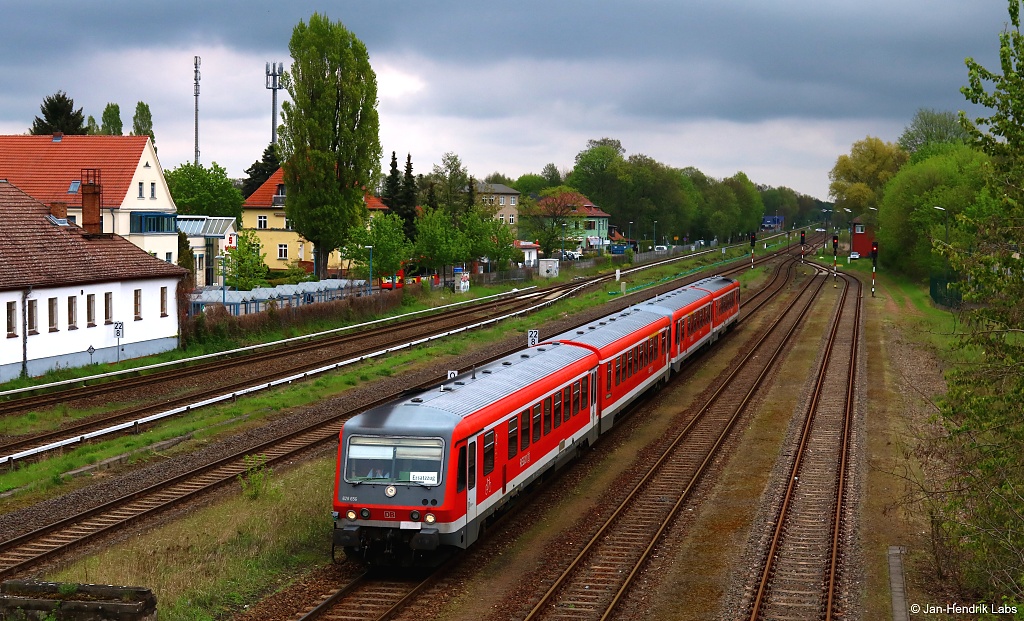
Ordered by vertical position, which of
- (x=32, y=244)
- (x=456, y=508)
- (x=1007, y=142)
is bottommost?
(x=456, y=508)

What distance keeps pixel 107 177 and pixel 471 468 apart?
4280cm

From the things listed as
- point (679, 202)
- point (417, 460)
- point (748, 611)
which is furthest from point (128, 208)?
point (679, 202)

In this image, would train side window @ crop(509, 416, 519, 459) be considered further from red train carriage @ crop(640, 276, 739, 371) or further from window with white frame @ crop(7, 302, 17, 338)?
window with white frame @ crop(7, 302, 17, 338)

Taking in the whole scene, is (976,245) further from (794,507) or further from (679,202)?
(679,202)

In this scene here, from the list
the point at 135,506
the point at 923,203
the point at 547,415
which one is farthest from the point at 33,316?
the point at 923,203

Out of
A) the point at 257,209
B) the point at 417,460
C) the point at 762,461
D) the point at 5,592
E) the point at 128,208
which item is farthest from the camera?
the point at 257,209

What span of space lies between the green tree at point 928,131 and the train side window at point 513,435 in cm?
11794

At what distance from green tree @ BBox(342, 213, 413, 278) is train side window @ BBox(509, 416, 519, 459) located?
153 feet

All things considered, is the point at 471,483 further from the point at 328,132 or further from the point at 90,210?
the point at 328,132

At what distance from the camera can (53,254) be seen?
37125 mm

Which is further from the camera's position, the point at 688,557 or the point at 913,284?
the point at 913,284

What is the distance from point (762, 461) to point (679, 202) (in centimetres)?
13065

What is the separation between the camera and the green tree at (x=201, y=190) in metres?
113

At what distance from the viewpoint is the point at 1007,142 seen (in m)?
15.8
